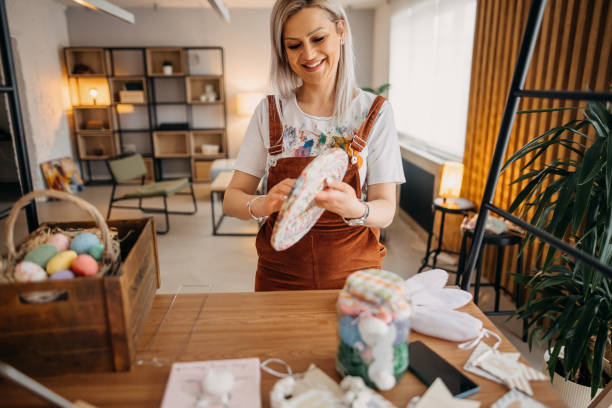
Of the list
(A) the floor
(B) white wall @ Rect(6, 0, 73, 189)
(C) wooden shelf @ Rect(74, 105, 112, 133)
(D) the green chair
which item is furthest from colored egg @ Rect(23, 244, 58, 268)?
(C) wooden shelf @ Rect(74, 105, 112, 133)

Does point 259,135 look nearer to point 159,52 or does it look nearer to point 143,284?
point 143,284

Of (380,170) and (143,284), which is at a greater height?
(380,170)

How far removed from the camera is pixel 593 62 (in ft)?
6.97

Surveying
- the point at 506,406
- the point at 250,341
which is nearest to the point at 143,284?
the point at 250,341

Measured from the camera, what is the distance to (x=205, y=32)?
6.85 metres

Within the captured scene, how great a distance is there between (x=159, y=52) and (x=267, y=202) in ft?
22.9

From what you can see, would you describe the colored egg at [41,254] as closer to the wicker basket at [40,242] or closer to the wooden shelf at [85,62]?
the wicker basket at [40,242]

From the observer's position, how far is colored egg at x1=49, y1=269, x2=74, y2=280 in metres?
0.71

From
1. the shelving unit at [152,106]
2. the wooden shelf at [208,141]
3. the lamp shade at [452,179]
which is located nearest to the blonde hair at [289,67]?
the lamp shade at [452,179]

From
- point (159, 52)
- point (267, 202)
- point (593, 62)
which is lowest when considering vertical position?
point (267, 202)

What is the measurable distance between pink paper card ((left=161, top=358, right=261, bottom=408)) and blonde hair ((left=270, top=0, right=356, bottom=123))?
0.81m

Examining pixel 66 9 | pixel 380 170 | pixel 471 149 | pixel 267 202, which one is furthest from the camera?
pixel 66 9

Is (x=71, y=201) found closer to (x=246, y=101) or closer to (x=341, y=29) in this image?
(x=341, y=29)

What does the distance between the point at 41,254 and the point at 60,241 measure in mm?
57
